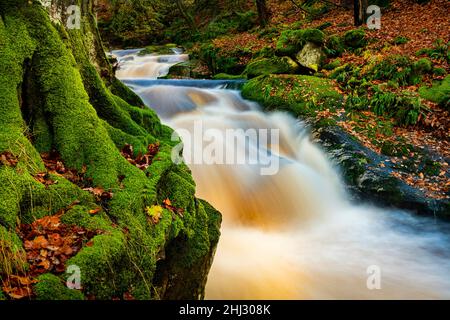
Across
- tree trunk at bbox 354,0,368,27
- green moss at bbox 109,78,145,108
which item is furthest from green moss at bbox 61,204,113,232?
tree trunk at bbox 354,0,368,27

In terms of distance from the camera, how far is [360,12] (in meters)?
15.2

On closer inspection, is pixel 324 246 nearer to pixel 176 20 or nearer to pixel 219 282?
pixel 219 282

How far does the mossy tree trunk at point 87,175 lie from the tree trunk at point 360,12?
13.6m

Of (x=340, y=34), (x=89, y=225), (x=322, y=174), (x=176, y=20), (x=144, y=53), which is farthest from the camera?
(x=176, y=20)

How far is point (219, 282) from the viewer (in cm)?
498

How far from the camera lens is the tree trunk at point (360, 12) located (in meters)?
15.1

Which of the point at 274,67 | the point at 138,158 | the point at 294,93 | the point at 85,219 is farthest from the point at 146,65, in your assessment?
the point at 85,219

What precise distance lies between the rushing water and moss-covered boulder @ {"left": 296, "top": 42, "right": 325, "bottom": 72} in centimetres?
401

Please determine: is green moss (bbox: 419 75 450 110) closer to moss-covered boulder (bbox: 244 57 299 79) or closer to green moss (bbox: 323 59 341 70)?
green moss (bbox: 323 59 341 70)

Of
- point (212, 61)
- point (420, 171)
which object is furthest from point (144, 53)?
point (420, 171)

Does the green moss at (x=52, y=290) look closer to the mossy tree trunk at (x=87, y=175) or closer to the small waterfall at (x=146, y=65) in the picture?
the mossy tree trunk at (x=87, y=175)

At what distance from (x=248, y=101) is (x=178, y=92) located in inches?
93.2

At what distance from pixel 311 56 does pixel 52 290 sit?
11.9m

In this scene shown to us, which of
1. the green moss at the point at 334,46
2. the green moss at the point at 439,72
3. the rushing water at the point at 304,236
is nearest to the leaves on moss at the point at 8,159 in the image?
the rushing water at the point at 304,236
